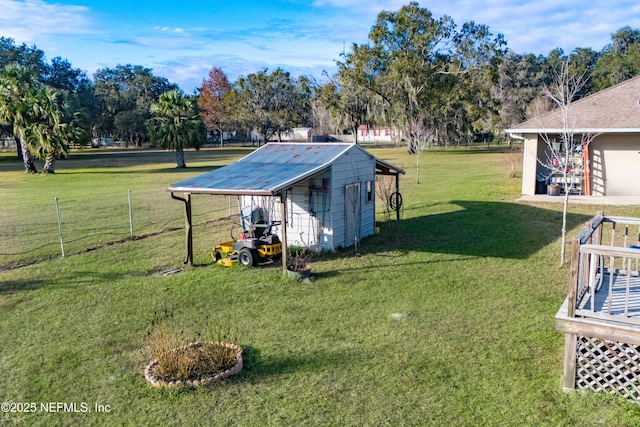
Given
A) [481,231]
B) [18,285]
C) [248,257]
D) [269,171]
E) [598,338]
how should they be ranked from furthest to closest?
[481,231] < [269,171] < [248,257] < [18,285] < [598,338]

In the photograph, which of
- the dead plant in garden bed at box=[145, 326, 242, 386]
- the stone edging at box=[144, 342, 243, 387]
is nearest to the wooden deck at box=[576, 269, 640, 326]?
the stone edging at box=[144, 342, 243, 387]

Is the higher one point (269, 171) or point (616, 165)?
point (269, 171)

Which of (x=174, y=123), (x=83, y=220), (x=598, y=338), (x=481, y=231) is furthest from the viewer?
(x=174, y=123)

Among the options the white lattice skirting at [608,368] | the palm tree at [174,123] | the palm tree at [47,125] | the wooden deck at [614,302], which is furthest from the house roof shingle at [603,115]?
the palm tree at [47,125]

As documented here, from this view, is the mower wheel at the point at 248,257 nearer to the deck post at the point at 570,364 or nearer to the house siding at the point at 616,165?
the deck post at the point at 570,364

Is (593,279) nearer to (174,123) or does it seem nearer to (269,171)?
(269,171)

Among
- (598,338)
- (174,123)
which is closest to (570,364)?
(598,338)

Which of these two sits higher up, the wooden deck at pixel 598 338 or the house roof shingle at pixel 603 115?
the house roof shingle at pixel 603 115
